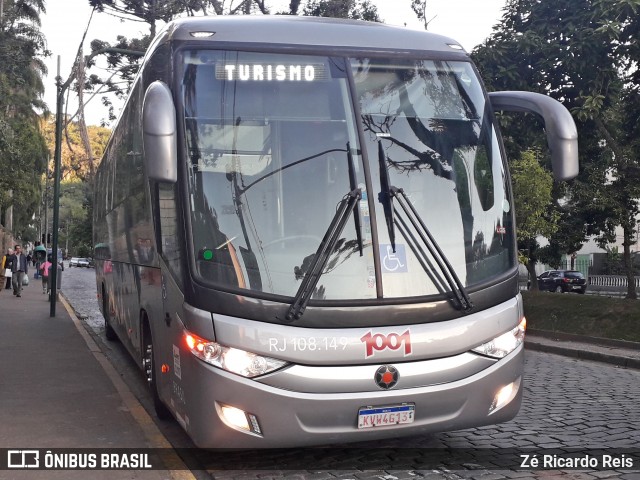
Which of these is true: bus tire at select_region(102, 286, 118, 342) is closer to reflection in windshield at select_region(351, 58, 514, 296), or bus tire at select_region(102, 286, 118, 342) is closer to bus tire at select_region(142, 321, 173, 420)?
bus tire at select_region(142, 321, 173, 420)

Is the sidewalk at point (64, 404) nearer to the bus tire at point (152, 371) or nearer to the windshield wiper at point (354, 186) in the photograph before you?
the bus tire at point (152, 371)

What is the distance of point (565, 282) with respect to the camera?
39375mm

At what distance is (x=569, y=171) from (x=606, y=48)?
1280cm

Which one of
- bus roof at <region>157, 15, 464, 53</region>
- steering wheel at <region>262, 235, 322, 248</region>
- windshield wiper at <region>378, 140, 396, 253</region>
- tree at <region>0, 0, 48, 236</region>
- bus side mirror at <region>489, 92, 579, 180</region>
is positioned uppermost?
tree at <region>0, 0, 48, 236</region>

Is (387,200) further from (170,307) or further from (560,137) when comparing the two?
(170,307)

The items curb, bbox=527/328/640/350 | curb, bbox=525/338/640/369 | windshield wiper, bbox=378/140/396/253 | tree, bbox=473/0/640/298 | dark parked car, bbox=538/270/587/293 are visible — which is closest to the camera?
windshield wiper, bbox=378/140/396/253

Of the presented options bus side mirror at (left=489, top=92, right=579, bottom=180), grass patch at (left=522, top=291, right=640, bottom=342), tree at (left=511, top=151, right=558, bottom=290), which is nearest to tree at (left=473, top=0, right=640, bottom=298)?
tree at (left=511, top=151, right=558, bottom=290)

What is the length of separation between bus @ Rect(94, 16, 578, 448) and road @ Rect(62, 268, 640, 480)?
46 cm

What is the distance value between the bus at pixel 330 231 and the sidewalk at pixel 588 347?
6872mm

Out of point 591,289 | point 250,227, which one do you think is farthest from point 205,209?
point 591,289

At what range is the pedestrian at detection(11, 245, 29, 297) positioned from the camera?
25312 millimetres

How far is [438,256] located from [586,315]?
11.5m

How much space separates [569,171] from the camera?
5.73 m

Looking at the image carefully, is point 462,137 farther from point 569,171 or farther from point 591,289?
point 591,289
